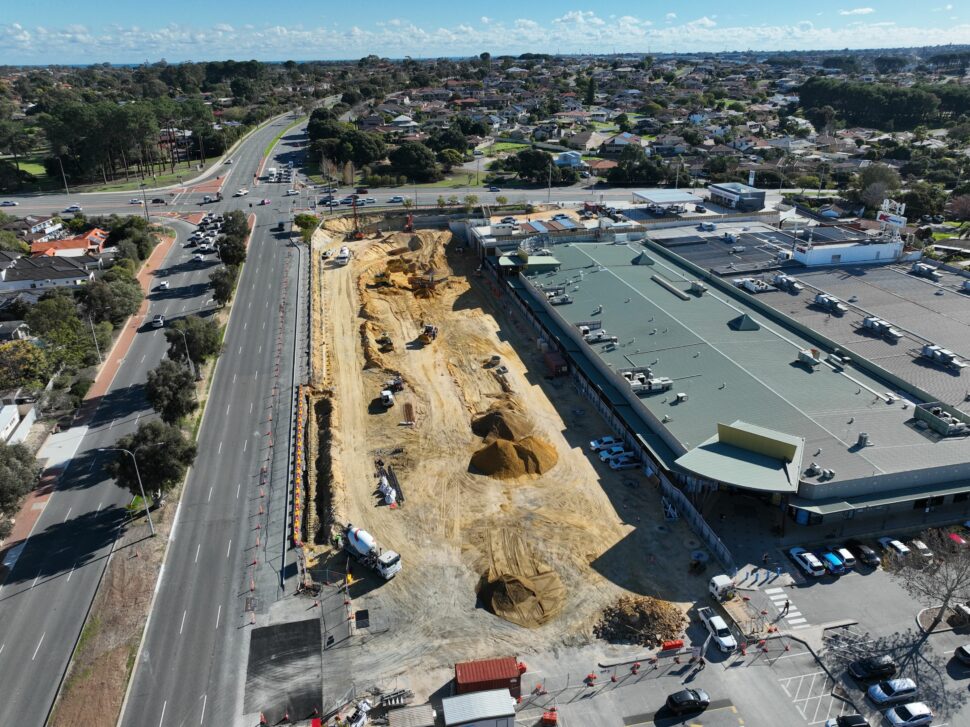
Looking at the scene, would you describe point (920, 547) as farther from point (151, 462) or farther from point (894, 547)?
point (151, 462)

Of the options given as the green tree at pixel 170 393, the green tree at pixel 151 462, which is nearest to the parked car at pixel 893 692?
the green tree at pixel 151 462

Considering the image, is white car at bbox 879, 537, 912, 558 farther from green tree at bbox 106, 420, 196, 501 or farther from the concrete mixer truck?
green tree at bbox 106, 420, 196, 501

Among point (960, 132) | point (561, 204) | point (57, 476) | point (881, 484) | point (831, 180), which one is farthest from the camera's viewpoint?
point (960, 132)

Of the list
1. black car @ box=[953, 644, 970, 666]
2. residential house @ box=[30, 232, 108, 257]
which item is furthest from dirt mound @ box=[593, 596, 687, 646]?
residential house @ box=[30, 232, 108, 257]

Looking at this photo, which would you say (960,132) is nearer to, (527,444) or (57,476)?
(527,444)

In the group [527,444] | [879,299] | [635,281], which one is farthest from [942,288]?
[527,444]

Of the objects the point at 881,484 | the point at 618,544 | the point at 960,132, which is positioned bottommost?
the point at 618,544

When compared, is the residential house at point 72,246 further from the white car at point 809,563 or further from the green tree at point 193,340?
the white car at point 809,563
